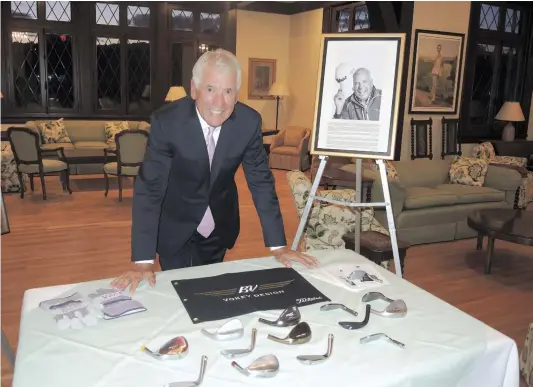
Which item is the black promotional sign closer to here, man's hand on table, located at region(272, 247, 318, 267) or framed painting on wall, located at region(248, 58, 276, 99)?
man's hand on table, located at region(272, 247, 318, 267)

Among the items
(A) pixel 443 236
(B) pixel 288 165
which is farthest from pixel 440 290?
(B) pixel 288 165

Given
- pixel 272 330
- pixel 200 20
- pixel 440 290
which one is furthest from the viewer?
pixel 200 20

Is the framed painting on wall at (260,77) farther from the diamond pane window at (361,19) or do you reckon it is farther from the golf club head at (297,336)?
the golf club head at (297,336)

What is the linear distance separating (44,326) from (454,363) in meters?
1.18

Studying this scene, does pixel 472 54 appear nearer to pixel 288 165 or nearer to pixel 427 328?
pixel 288 165

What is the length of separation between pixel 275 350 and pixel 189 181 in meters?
0.86

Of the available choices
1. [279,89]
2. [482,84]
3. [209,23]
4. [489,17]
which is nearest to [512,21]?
[489,17]

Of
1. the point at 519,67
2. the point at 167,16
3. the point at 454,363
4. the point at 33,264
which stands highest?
the point at 167,16

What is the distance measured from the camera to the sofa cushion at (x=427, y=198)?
5000 millimetres

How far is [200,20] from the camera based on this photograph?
10000mm

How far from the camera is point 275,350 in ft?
4.40

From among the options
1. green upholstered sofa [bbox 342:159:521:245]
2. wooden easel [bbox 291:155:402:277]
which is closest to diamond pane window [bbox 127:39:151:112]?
green upholstered sofa [bbox 342:159:521:245]

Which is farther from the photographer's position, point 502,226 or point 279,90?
point 279,90

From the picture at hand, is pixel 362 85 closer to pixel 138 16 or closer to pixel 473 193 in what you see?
pixel 473 193
